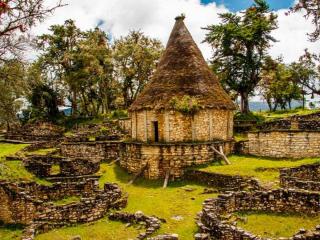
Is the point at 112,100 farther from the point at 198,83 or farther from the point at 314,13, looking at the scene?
the point at 314,13

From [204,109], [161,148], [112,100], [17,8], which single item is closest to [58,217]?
[17,8]

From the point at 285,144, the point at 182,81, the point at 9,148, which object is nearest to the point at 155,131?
the point at 182,81

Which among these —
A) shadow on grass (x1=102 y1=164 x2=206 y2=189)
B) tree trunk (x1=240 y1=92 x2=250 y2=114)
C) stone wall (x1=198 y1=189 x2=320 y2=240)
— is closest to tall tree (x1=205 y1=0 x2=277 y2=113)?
tree trunk (x1=240 y1=92 x2=250 y2=114)

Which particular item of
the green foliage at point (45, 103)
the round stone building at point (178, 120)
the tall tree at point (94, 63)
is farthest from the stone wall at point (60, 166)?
the green foliage at point (45, 103)

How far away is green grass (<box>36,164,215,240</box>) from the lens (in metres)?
14.1

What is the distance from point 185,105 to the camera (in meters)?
24.9

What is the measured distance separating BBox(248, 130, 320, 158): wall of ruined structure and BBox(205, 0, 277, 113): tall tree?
1489 cm

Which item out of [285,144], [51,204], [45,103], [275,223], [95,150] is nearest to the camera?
[275,223]

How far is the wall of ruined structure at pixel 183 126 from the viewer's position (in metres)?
25.3

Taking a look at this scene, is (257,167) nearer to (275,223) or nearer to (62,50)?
(275,223)

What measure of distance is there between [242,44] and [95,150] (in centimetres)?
1907

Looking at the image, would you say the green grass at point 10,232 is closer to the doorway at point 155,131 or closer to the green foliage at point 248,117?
the doorway at point 155,131

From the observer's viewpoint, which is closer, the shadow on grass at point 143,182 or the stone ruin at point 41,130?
the shadow on grass at point 143,182

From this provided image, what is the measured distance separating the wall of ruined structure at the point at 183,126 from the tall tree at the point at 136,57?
22.1 m
